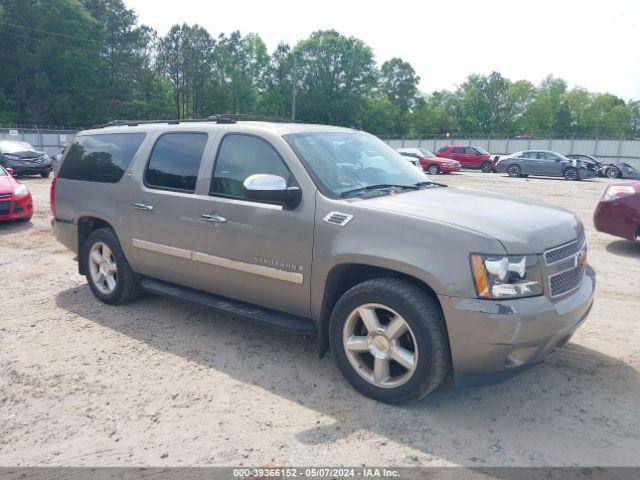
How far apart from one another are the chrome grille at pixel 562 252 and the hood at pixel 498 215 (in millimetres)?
33

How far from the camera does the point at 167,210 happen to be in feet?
15.1

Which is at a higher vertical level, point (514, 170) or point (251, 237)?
point (251, 237)

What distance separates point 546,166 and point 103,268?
88.3 feet

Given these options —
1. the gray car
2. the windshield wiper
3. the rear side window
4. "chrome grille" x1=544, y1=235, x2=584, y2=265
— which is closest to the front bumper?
the gray car

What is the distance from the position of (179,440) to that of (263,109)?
84.3 meters

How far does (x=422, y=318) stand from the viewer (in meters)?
3.13

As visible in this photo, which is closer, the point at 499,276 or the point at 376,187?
the point at 499,276

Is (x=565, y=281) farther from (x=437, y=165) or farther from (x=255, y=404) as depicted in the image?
(x=437, y=165)

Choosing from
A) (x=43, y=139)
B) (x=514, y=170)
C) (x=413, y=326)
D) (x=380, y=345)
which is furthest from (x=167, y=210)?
(x=43, y=139)

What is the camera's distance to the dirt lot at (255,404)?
9.65 ft

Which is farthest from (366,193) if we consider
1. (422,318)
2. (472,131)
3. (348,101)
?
(472,131)

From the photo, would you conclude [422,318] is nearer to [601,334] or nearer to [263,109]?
[601,334]

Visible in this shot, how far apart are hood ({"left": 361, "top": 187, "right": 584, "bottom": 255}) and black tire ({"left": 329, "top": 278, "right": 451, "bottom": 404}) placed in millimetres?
377

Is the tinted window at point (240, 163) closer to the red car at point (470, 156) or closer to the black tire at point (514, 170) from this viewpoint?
the black tire at point (514, 170)
